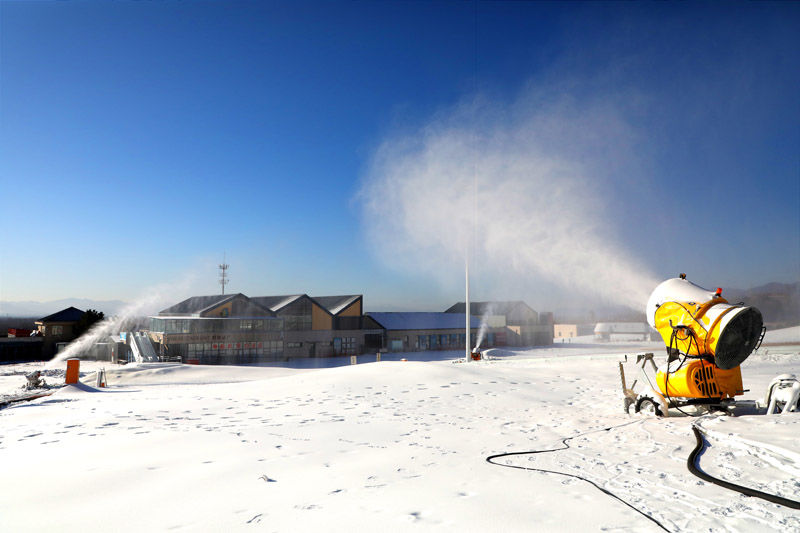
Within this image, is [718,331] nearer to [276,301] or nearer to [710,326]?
[710,326]

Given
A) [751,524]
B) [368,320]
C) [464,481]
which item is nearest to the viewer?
[751,524]

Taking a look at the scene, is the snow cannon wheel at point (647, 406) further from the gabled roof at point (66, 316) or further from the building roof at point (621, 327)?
the building roof at point (621, 327)

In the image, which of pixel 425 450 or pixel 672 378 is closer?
pixel 425 450

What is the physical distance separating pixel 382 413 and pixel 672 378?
621 cm

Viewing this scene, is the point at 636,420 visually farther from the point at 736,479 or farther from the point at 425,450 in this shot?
the point at 425,450

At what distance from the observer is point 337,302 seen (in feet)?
198

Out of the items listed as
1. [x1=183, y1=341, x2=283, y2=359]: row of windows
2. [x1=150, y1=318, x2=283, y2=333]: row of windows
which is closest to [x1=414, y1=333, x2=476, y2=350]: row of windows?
[x1=183, y1=341, x2=283, y2=359]: row of windows

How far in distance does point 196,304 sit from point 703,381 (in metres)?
51.7

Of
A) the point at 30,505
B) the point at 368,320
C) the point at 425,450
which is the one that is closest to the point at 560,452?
the point at 425,450

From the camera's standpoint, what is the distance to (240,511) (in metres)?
4.82

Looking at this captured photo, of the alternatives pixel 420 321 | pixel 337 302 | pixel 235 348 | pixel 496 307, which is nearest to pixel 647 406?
pixel 235 348

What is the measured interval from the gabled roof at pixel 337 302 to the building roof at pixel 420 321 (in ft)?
10.6

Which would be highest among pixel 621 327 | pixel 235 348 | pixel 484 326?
pixel 484 326

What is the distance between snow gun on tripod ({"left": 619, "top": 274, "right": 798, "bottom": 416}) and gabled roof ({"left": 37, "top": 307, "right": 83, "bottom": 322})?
223 ft
